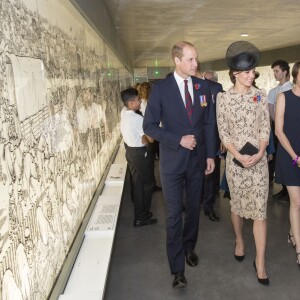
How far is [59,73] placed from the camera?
2.02 m

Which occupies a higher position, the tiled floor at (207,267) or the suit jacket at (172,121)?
the suit jacket at (172,121)

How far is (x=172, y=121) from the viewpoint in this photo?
2.46m

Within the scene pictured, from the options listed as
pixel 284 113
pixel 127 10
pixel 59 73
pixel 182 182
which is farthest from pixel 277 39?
pixel 59 73

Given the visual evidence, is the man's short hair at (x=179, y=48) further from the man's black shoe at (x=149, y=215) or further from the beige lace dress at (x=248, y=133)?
the man's black shoe at (x=149, y=215)

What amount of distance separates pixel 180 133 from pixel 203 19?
434 centimetres

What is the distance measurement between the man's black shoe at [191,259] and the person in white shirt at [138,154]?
0.95m

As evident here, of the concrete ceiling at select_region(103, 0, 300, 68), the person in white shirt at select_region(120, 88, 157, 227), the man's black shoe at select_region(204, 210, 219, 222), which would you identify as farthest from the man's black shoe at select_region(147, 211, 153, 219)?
the concrete ceiling at select_region(103, 0, 300, 68)

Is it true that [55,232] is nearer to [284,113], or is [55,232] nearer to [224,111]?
[224,111]

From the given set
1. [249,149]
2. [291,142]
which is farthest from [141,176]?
[291,142]

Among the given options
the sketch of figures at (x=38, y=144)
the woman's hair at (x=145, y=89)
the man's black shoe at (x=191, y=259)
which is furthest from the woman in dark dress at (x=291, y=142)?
the woman's hair at (x=145, y=89)

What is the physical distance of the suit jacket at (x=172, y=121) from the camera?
7.95 ft

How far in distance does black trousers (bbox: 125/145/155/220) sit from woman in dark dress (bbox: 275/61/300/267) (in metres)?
1.40

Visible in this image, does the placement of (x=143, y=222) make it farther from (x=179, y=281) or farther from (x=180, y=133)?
(x=180, y=133)

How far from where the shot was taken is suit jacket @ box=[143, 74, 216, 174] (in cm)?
242
